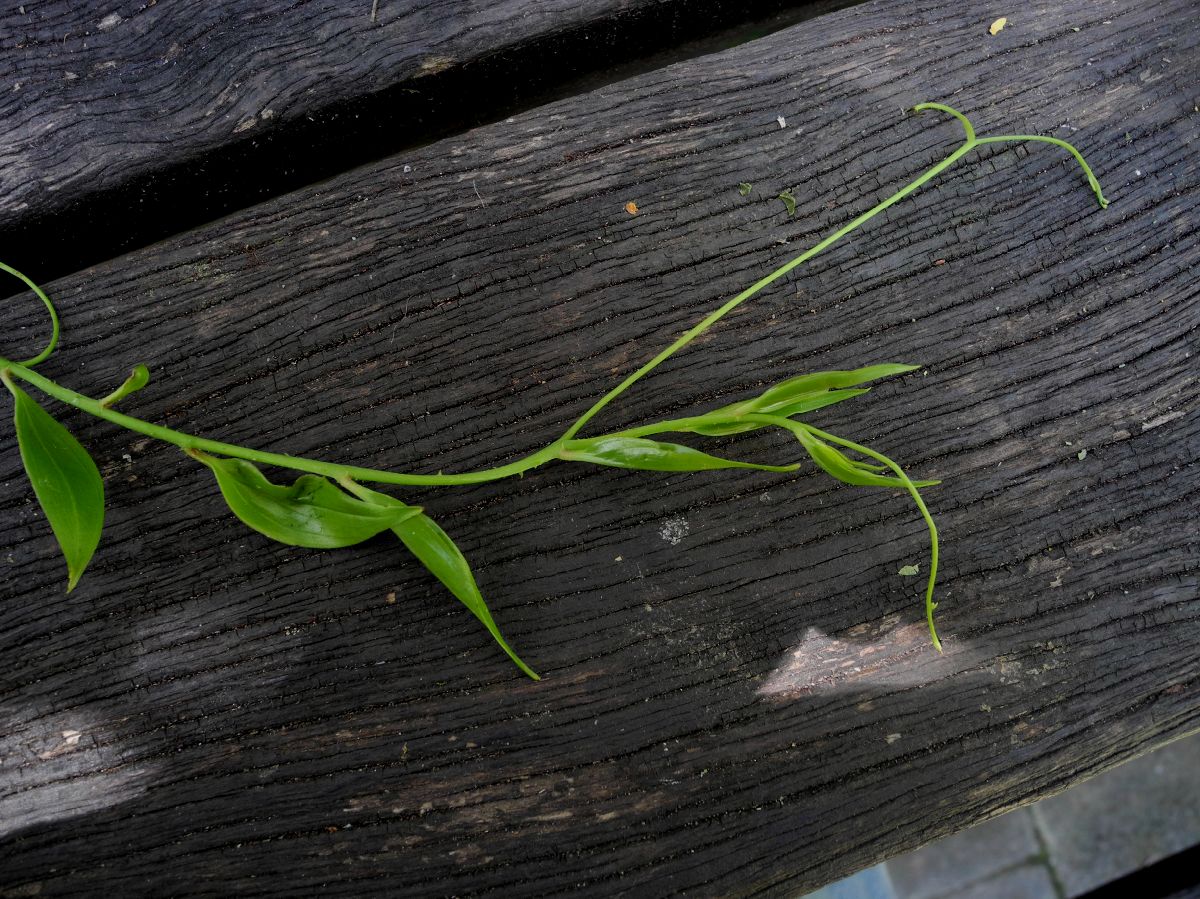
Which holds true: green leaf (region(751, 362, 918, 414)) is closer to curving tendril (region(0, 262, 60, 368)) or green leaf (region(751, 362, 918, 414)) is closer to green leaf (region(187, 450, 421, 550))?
green leaf (region(187, 450, 421, 550))

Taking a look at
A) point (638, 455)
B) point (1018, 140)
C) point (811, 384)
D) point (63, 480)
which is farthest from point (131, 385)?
point (1018, 140)

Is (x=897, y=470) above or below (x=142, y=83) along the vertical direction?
below

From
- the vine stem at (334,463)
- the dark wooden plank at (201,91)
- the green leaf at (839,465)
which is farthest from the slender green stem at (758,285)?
the dark wooden plank at (201,91)

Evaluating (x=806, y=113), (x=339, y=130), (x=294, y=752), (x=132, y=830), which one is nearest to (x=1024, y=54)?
(x=806, y=113)

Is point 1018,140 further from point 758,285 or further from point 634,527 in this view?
point 634,527

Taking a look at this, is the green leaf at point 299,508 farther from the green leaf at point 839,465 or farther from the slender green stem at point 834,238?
the green leaf at point 839,465

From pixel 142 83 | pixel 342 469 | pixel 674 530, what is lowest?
pixel 674 530
